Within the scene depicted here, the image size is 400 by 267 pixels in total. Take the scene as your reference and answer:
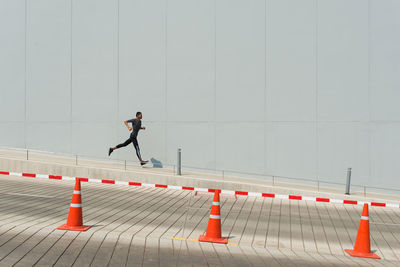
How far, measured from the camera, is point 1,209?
8828 mm

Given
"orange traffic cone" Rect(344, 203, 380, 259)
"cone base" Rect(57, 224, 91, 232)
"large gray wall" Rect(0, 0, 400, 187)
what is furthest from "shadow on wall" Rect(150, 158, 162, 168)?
"orange traffic cone" Rect(344, 203, 380, 259)

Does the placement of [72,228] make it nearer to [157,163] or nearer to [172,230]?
[172,230]

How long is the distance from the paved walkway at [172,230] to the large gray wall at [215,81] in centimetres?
341

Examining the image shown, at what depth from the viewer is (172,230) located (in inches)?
309

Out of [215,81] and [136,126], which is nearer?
[136,126]

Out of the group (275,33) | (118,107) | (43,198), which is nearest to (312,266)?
(43,198)

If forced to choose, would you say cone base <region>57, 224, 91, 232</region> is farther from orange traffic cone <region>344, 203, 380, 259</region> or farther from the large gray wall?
the large gray wall

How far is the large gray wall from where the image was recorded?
1438 cm

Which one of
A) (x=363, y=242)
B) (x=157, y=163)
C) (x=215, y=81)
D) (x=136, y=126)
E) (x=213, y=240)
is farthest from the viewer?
(x=157, y=163)

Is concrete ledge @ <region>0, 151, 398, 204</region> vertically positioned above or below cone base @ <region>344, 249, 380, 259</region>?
above

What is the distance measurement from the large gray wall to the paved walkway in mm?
3411

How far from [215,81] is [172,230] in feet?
29.7

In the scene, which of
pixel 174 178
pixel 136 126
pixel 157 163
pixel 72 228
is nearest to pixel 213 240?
pixel 72 228

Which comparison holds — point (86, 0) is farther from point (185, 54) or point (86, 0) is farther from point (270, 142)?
point (270, 142)
